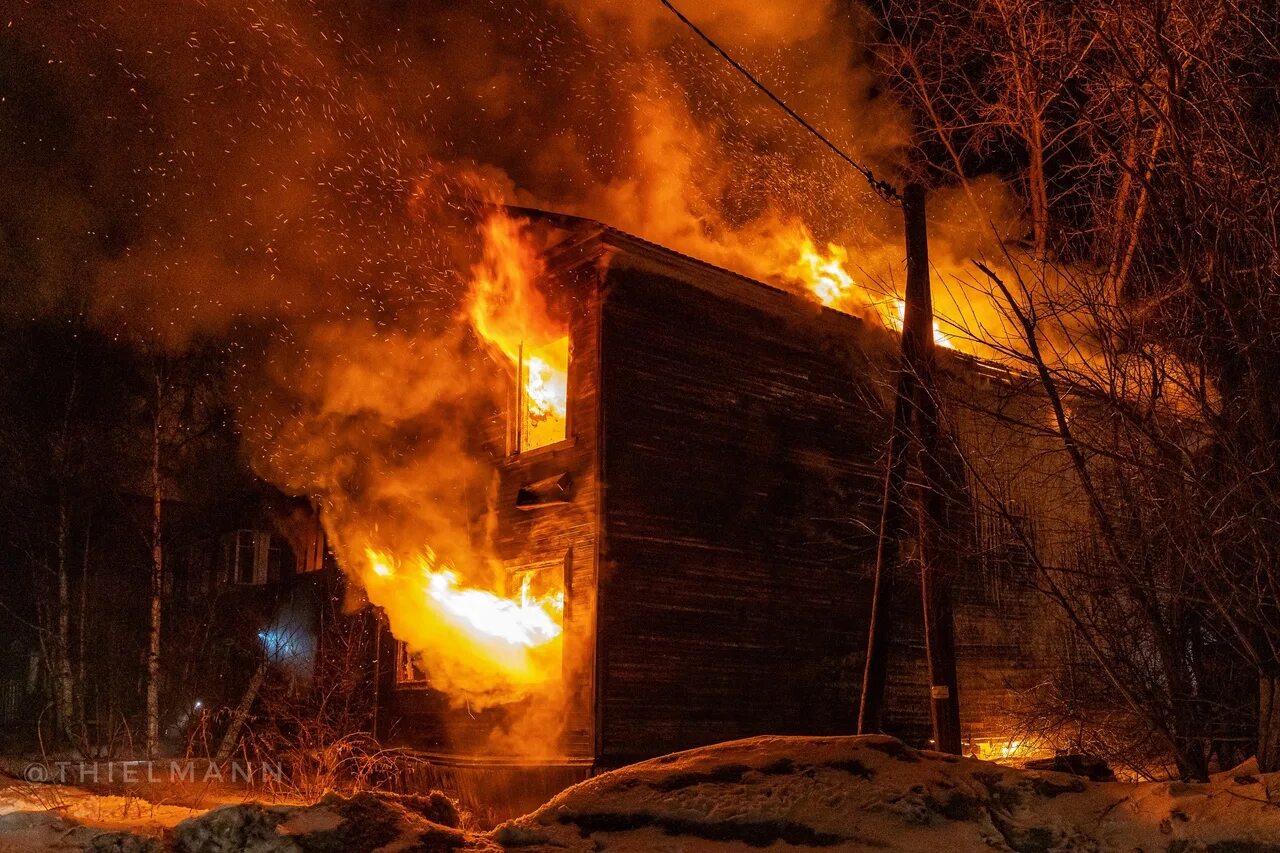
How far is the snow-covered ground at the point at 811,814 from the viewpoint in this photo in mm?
6242

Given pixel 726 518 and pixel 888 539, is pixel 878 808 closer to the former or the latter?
pixel 888 539

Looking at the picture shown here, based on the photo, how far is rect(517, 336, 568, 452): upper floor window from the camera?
15828 mm

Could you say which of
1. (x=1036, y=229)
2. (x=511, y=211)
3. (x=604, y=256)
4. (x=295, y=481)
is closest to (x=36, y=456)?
A: (x=295, y=481)

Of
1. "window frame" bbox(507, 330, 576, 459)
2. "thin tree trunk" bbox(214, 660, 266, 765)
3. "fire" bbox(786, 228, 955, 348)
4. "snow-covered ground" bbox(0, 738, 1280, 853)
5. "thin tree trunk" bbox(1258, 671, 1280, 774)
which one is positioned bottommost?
"thin tree trunk" bbox(214, 660, 266, 765)

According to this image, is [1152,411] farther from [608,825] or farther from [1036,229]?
[1036,229]

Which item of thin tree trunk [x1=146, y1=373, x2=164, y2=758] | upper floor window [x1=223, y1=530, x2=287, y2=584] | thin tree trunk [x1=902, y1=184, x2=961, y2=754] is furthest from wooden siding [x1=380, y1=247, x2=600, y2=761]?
upper floor window [x1=223, y1=530, x2=287, y2=584]

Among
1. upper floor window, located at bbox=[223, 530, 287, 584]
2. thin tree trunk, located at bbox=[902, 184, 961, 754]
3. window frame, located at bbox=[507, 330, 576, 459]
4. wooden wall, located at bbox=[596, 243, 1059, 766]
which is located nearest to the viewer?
thin tree trunk, located at bbox=[902, 184, 961, 754]

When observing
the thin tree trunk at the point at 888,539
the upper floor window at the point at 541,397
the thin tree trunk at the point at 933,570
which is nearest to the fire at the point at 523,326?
the upper floor window at the point at 541,397

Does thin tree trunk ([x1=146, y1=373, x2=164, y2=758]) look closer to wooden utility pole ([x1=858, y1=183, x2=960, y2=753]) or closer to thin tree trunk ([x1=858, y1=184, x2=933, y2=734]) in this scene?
thin tree trunk ([x1=858, y1=184, x2=933, y2=734])

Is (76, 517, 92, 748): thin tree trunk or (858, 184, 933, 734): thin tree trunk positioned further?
(76, 517, 92, 748): thin tree trunk

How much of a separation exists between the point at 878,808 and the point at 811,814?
0.43 metres

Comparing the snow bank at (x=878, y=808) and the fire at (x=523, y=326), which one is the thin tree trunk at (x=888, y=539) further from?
the fire at (x=523, y=326)

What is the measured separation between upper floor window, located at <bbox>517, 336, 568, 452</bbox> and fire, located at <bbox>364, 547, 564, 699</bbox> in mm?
2209

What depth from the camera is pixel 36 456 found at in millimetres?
25469
